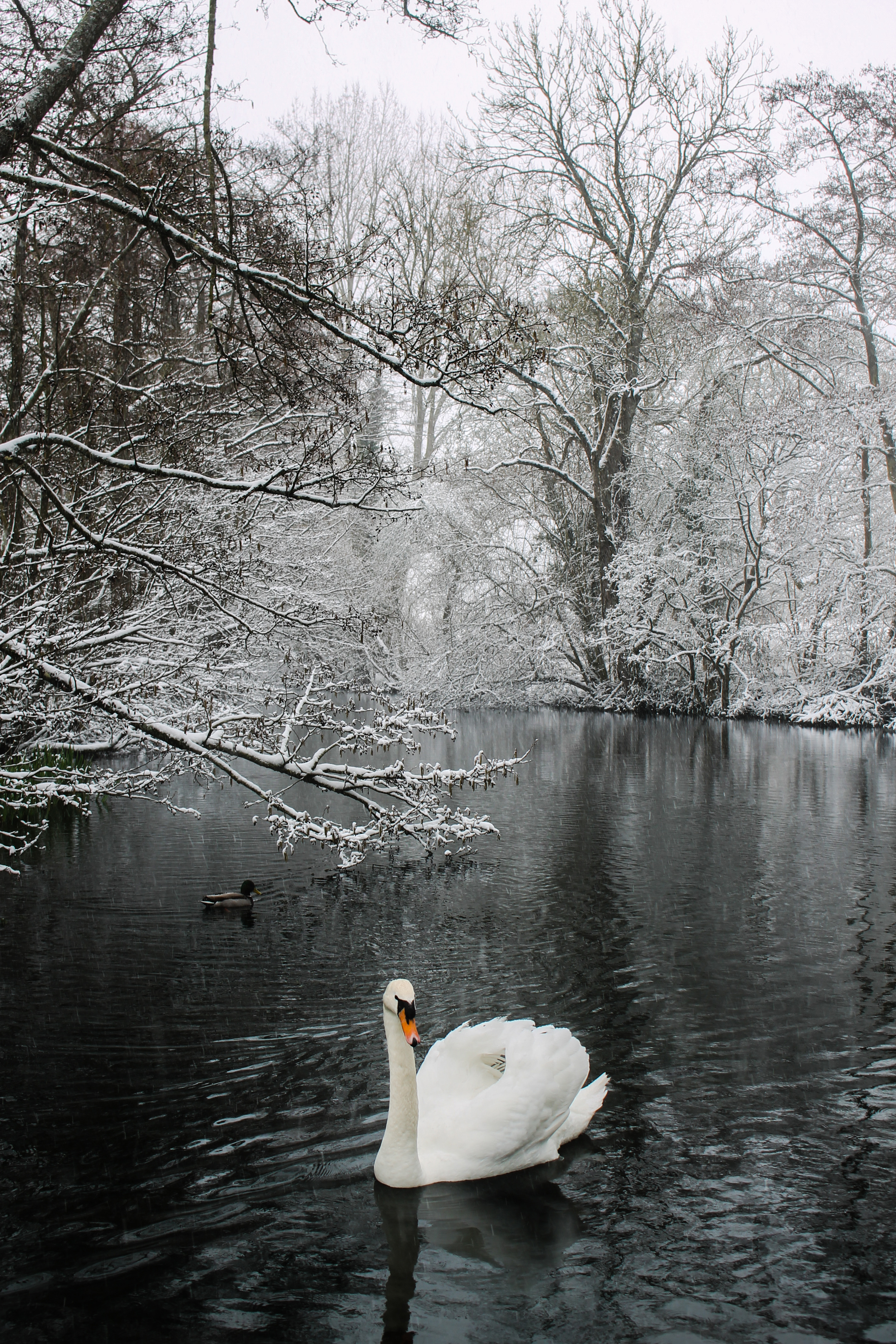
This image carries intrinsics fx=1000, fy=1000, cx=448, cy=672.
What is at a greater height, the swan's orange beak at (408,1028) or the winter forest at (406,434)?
the winter forest at (406,434)

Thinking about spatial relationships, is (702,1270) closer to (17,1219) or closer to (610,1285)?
(610,1285)

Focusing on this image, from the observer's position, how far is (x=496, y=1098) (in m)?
3.74

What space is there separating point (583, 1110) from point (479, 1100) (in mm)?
475

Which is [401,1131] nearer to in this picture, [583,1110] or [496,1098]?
[496,1098]

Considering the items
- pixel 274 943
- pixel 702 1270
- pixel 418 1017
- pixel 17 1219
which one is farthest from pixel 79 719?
pixel 702 1270

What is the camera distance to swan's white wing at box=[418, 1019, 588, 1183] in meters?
3.65

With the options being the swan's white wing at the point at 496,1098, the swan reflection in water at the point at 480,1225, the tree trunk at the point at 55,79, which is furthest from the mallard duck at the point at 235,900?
the tree trunk at the point at 55,79

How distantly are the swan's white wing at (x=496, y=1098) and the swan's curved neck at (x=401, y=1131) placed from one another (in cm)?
9

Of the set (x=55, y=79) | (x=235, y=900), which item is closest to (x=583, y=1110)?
(x=235, y=900)

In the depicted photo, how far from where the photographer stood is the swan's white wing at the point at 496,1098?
365 centimetres

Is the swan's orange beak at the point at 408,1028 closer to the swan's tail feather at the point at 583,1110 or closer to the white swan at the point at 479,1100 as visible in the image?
the white swan at the point at 479,1100

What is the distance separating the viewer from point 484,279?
22297 mm

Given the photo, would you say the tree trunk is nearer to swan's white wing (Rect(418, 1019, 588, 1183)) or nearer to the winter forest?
the winter forest

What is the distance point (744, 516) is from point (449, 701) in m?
8.19
